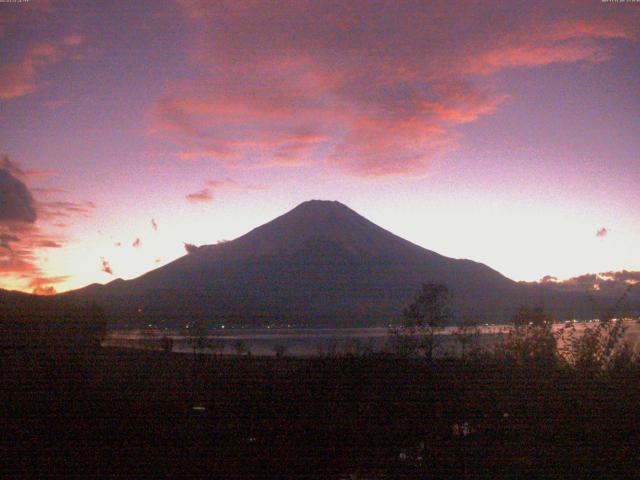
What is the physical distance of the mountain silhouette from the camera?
75062 millimetres

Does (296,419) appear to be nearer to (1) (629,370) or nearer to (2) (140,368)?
(1) (629,370)

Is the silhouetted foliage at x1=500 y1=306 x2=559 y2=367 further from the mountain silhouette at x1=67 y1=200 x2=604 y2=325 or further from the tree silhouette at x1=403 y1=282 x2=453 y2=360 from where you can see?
the mountain silhouette at x1=67 y1=200 x2=604 y2=325

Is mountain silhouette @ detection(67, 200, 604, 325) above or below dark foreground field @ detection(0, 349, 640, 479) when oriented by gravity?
above

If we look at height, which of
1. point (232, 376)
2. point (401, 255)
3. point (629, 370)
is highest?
point (401, 255)

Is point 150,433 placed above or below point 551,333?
below

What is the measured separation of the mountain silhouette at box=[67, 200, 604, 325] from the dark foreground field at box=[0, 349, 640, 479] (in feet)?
167

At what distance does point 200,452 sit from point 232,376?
7.39 metres

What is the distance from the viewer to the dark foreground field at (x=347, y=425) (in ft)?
19.9

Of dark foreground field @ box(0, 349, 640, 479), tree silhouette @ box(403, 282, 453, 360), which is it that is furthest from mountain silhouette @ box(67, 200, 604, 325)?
dark foreground field @ box(0, 349, 640, 479)

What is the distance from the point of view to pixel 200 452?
23.2ft

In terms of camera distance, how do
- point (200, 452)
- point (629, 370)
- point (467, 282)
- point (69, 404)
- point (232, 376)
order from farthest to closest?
point (467, 282), point (232, 376), point (69, 404), point (629, 370), point (200, 452)

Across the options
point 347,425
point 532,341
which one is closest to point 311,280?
point 532,341

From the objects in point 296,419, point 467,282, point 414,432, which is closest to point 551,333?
point 414,432

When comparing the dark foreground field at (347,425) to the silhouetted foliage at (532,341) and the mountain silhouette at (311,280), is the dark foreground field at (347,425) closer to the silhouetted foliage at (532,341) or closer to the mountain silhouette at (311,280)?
the silhouetted foliage at (532,341)
